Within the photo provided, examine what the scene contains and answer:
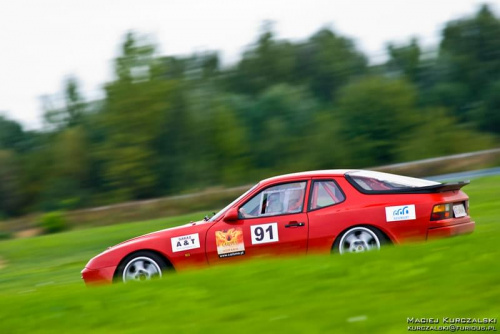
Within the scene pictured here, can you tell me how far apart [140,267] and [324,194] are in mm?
2364

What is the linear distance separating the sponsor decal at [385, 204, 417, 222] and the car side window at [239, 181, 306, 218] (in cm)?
103

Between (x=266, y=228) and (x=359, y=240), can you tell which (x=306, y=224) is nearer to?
(x=266, y=228)

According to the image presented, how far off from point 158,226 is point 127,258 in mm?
13113

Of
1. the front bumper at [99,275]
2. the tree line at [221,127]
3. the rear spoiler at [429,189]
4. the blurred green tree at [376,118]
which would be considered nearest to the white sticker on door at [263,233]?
the rear spoiler at [429,189]

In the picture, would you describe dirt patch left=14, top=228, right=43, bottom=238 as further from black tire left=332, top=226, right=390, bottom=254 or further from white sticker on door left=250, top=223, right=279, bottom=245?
black tire left=332, top=226, right=390, bottom=254

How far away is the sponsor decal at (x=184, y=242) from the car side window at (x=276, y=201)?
61 centimetres

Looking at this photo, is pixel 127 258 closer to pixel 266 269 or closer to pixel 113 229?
pixel 266 269

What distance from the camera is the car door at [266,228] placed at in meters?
8.98

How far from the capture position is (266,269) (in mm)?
7277

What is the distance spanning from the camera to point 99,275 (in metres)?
9.41

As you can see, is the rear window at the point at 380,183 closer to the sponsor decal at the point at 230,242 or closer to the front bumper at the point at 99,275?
the sponsor decal at the point at 230,242

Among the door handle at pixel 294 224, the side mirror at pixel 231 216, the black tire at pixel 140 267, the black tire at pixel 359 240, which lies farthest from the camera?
the black tire at pixel 140 267

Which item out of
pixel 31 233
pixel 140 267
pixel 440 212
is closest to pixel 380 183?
pixel 440 212

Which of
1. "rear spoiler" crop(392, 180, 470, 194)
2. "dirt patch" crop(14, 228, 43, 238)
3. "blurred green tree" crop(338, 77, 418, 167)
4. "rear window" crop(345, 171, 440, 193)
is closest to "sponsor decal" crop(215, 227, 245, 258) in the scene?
"rear window" crop(345, 171, 440, 193)
